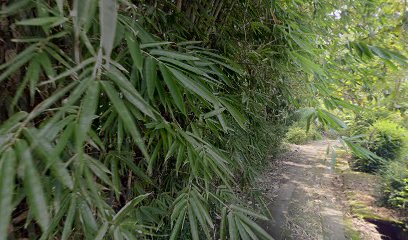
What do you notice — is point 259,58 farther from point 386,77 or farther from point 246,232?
point 246,232

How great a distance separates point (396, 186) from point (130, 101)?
445 cm

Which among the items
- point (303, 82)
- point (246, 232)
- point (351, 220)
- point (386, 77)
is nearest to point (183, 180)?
point (246, 232)

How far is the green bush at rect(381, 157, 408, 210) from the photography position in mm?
3736

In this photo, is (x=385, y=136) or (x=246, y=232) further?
(x=385, y=136)

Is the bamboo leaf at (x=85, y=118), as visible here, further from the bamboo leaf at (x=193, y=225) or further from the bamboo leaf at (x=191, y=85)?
the bamboo leaf at (x=193, y=225)

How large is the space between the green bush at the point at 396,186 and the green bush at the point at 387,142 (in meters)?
0.99

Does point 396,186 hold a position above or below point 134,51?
below

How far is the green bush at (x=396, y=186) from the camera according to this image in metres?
3.74

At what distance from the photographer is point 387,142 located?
548 cm

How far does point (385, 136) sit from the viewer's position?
5508mm

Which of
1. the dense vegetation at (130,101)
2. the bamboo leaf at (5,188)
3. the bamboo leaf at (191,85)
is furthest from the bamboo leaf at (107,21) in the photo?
the bamboo leaf at (191,85)

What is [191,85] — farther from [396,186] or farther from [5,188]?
[396,186]

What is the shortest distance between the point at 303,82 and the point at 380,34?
0.57 metres

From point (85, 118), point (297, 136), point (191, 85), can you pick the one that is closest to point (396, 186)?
point (191, 85)
